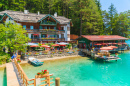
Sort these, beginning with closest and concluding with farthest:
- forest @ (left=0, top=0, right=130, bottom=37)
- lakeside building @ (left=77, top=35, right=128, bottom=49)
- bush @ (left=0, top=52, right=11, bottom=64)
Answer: bush @ (left=0, top=52, right=11, bottom=64)
lakeside building @ (left=77, top=35, right=128, bottom=49)
forest @ (left=0, top=0, right=130, bottom=37)

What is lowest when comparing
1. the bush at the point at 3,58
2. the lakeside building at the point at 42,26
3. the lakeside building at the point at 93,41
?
the bush at the point at 3,58

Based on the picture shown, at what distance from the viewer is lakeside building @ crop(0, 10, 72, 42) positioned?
3397 centimetres

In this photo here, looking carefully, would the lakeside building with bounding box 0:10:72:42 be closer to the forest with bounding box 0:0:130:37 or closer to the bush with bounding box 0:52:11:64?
the forest with bounding box 0:0:130:37

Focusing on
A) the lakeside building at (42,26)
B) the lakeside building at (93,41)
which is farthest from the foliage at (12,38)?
the lakeside building at (93,41)

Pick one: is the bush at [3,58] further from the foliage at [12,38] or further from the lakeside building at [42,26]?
the lakeside building at [42,26]

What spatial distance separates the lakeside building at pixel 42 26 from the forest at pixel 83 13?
31.8 ft

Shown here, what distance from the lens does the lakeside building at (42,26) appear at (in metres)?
34.0

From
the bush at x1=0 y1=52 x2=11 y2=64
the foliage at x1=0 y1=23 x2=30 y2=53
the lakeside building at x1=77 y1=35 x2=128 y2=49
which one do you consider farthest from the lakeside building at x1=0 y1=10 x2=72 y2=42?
the bush at x1=0 y1=52 x2=11 y2=64

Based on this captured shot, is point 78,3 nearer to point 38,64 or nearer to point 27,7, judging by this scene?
point 27,7

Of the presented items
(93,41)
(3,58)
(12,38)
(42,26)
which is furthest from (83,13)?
(3,58)

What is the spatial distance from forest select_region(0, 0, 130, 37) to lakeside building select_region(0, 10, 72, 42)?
971cm

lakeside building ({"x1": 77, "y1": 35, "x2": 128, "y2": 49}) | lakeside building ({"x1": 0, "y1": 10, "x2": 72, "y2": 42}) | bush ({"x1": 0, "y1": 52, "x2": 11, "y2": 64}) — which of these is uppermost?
lakeside building ({"x1": 0, "y1": 10, "x2": 72, "y2": 42})

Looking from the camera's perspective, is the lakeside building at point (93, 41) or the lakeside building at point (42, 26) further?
the lakeside building at point (93, 41)

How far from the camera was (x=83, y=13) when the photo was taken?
4500cm
